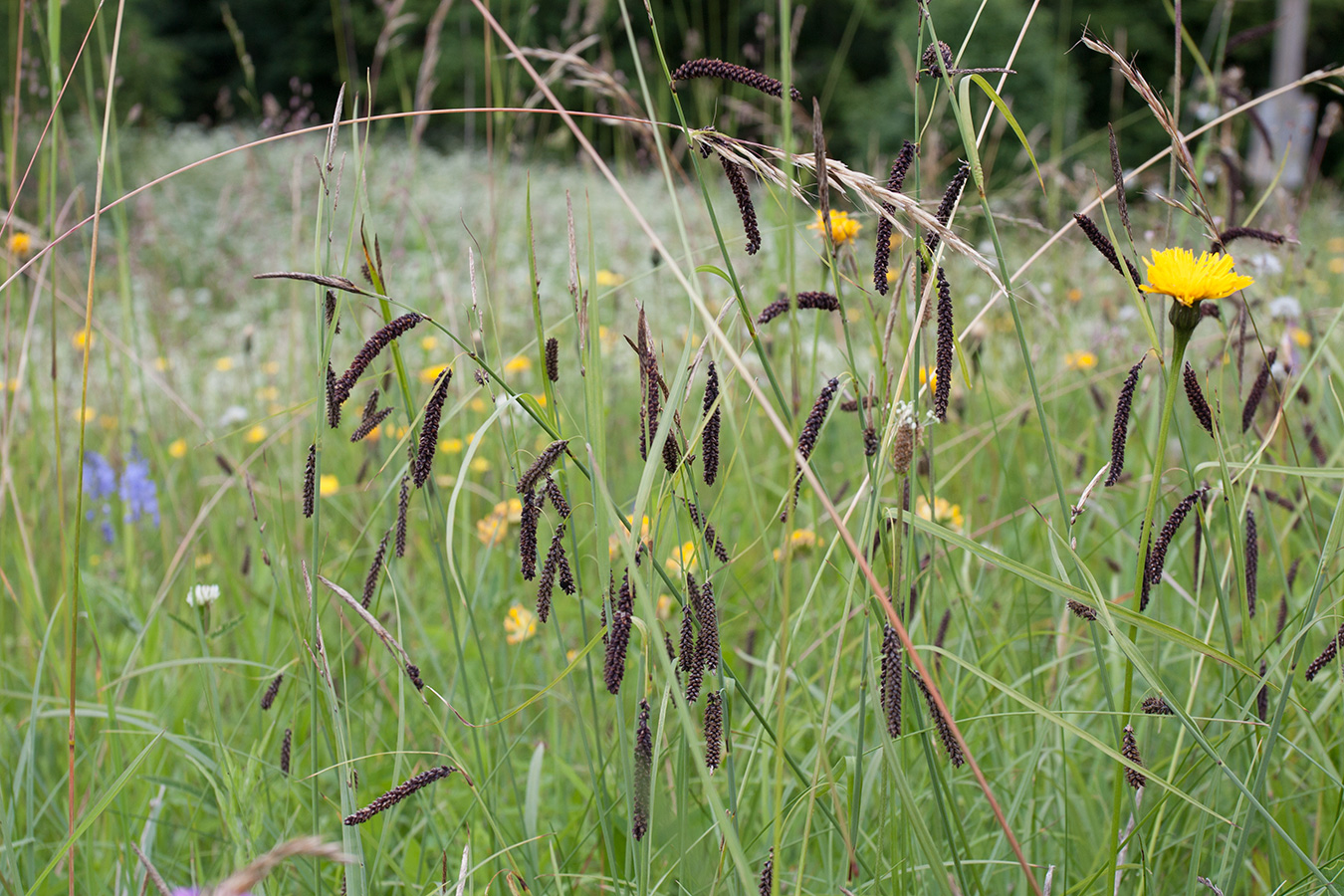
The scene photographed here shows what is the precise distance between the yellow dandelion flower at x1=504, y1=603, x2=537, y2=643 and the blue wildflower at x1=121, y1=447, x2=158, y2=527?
85 cm

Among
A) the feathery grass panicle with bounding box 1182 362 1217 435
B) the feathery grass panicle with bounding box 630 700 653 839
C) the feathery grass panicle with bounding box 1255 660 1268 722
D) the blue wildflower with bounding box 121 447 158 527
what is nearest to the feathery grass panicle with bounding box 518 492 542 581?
the feathery grass panicle with bounding box 630 700 653 839

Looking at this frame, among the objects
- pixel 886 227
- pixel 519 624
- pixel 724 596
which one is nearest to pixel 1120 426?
pixel 886 227

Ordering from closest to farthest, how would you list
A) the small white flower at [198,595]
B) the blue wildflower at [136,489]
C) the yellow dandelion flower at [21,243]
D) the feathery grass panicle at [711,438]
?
the feathery grass panicle at [711,438] < the small white flower at [198,595] < the blue wildflower at [136,489] < the yellow dandelion flower at [21,243]

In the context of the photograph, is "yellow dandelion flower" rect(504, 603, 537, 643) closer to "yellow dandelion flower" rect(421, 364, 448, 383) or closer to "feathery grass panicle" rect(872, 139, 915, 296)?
"yellow dandelion flower" rect(421, 364, 448, 383)

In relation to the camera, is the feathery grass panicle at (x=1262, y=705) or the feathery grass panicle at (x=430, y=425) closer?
the feathery grass panicle at (x=430, y=425)

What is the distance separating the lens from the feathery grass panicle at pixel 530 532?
572 millimetres

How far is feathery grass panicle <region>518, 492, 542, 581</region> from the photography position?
572 millimetres

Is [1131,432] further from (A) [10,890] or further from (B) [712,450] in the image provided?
(A) [10,890]

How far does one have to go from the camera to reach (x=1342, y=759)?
0.90 metres

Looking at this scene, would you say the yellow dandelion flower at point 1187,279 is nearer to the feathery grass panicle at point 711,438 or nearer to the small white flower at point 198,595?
the feathery grass panicle at point 711,438

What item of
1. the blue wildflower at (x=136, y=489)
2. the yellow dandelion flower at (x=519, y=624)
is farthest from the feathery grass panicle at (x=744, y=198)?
the blue wildflower at (x=136, y=489)

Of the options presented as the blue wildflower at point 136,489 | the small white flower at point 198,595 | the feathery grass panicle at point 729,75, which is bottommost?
the blue wildflower at point 136,489

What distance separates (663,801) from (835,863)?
0.83ft

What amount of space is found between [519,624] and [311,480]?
23.1 inches
